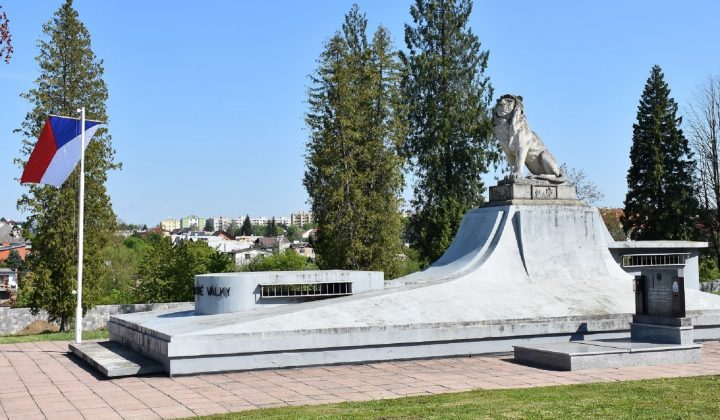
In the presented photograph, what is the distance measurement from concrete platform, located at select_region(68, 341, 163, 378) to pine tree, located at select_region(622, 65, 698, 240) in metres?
28.2

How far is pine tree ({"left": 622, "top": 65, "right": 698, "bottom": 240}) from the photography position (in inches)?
1380

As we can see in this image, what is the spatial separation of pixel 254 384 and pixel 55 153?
22.7 feet

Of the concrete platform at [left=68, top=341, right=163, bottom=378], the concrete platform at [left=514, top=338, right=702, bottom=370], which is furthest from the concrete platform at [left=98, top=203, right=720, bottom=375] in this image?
the concrete platform at [left=514, top=338, right=702, bottom=370]

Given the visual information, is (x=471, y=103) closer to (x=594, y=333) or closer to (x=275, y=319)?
(x=594, y=333)

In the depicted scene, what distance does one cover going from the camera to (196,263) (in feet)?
99.2

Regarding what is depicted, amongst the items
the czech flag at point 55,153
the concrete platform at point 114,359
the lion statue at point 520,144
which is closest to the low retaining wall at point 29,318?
the czech flag at point 55,153

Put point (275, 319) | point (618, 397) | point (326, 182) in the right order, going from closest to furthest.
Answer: point (618, 397) → point (275, 319) → point (326, 182)

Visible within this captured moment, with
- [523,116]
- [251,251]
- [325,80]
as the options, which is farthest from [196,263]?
[251,251]

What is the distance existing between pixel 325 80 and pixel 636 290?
16.9m

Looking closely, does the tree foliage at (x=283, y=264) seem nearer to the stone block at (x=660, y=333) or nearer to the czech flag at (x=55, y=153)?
the czech flag at (x=55, y=153)

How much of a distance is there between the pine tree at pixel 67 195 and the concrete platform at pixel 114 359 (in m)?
9.46

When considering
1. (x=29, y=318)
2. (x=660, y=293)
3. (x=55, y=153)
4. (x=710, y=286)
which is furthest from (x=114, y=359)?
(x=710, y=286)

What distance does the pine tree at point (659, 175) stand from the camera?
35.1 m

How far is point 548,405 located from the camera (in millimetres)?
7805
